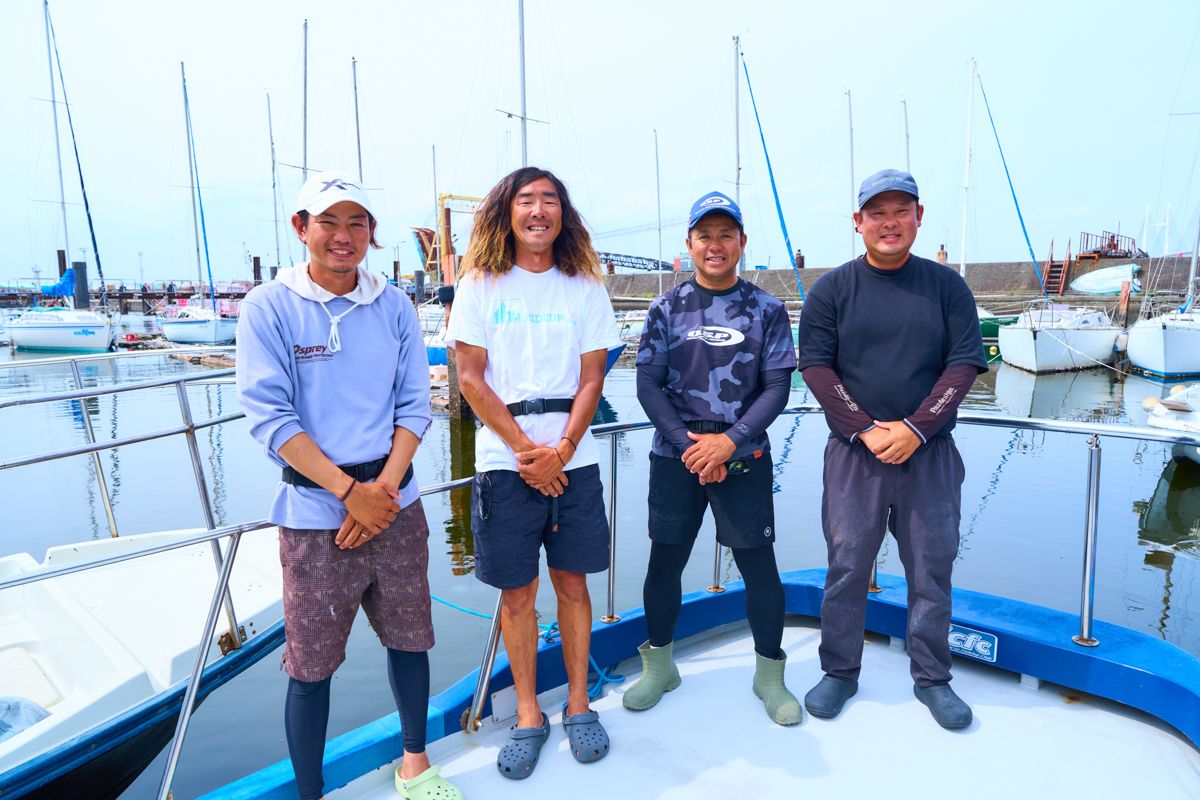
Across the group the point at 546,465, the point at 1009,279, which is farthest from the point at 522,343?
the point at 1009,279

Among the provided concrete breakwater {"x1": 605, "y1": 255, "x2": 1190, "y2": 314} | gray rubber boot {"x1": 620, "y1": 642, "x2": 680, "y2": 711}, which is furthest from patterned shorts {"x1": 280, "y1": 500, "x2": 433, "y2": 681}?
concrete breakwater {"x1": 605, "y1": 255, "x2": 1190, "y2": 314}

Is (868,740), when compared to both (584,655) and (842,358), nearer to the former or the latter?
(584,655)

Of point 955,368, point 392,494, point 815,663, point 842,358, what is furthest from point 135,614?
point 955,368

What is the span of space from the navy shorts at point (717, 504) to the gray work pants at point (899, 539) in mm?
216

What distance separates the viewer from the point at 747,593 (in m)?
2.45

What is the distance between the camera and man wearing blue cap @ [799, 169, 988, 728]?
7.63 feet

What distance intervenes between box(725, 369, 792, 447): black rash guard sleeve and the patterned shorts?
40.1 inches

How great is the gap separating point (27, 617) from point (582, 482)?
10.1 ft

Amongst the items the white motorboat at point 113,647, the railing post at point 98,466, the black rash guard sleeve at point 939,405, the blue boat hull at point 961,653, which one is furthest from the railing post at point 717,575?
the railing post at point 98,466

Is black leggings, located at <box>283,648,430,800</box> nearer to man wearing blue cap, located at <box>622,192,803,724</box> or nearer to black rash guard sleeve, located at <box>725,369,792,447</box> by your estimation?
man wearing blue cap, located at <box>622,192,803,724</box>

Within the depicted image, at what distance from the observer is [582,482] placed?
2207mm

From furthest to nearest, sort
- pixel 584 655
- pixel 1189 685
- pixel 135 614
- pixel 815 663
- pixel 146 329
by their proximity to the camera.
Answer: pixel 146 329 → pixel 135 614 → pixel 815 663 → pixel 584 655 → pixel 1189 685

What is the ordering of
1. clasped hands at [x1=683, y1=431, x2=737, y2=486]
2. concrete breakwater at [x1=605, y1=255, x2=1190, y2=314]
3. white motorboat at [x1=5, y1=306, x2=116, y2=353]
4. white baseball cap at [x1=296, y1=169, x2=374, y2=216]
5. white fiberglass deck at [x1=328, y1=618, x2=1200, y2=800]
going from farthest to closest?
white motorboat at [x1=5, y1=306, x2=116, y2=353] < concrete breakwater at [x1=605, y1=255, x2=1190, y2=314] < clasped hands at [x1=683, y1=431, x2=737, y2=486] < white fiberglass deck at [x1=328, y1=618, x2=1200, y2=800] < white baseball cap at [x1=296, y1=169, x2=374, y2=216]

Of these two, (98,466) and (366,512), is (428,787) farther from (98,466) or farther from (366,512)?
(98,466)
